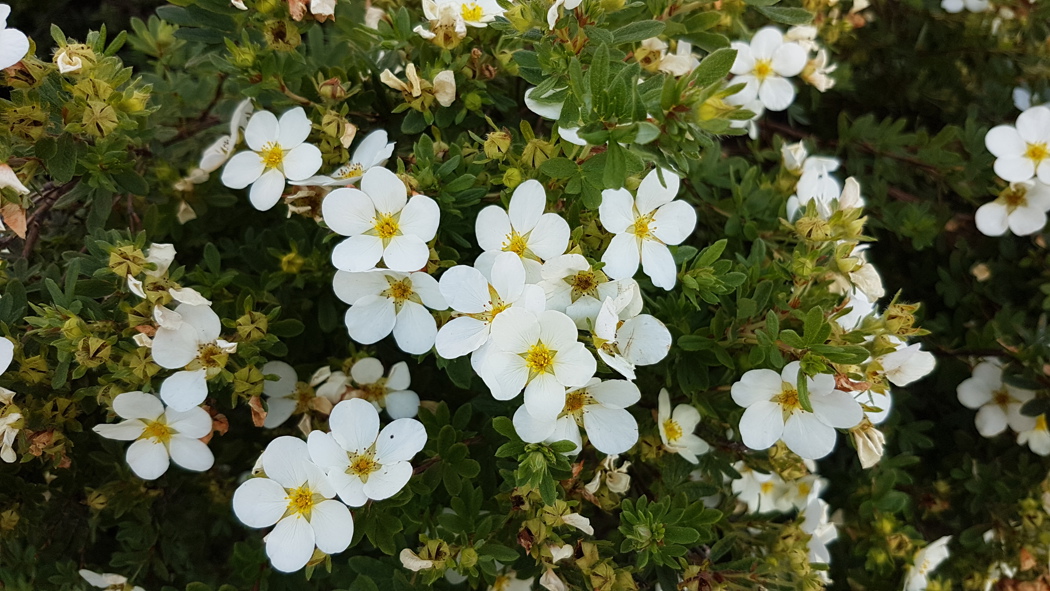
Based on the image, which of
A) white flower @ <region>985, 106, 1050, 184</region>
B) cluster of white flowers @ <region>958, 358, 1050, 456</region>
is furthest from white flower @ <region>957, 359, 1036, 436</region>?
white flower @ <region>985, 106, 1050, 184</region>

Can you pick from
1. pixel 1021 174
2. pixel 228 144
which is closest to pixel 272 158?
pixel 228 144

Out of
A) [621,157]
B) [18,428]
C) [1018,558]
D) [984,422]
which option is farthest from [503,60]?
[1018,558]

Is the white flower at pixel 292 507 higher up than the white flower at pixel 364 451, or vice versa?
the white flower at pixel 364 451

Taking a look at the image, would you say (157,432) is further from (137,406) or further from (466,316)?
(466,316)

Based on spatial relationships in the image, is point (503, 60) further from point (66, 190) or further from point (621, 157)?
point (66, 190)

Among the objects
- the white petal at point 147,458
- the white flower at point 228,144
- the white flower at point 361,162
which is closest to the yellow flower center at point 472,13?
the white flower at point 361,162

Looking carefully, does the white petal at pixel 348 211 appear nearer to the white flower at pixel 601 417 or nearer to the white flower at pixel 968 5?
the white flower at pixel 601 417

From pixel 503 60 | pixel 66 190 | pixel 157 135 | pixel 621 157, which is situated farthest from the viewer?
pixel 157 135
